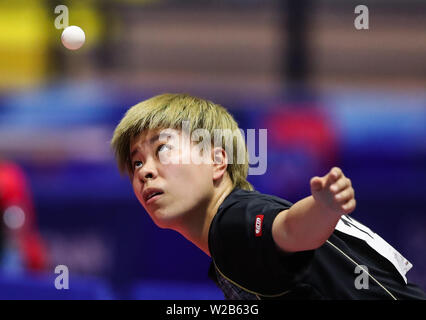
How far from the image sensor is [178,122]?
249 centimetres

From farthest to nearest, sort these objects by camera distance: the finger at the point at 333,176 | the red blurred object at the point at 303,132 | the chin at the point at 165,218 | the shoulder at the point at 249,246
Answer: the red blurred object at the point at 303,132
the chin at the point at 165,218
the shoulder at the point at 249,246
the finger at the point at 333,176

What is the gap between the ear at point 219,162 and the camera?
A: 2.48m

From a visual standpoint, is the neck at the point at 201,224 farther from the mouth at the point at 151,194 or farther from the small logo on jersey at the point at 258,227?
the small logo on jersey at the point at 258,227

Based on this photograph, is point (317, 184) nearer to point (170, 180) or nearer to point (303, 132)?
point (170, 180)

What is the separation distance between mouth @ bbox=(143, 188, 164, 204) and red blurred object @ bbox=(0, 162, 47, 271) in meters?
2.92

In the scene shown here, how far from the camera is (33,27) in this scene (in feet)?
26.6

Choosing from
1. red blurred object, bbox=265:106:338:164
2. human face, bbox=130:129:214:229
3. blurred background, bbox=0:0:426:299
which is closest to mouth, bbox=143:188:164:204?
human face, bbox=130:129:214:229

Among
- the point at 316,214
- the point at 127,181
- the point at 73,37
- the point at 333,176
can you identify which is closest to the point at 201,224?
the point at 316,214

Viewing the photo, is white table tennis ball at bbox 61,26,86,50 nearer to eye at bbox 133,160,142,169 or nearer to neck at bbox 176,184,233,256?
eye at bbox 133,160,142,169

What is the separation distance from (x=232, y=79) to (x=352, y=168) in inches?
173

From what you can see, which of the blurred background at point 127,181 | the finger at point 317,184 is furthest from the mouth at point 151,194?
the blurred background at point 127,181

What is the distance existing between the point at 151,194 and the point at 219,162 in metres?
0.29

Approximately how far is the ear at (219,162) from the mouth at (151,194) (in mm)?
219

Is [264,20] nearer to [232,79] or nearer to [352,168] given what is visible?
[232,79]
